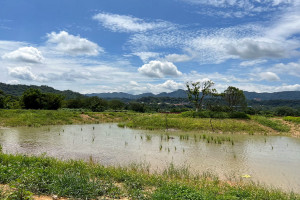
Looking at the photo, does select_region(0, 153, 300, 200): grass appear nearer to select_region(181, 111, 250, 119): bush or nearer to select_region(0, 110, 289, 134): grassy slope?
select_region(0, 110, 289, 134): grassy slope

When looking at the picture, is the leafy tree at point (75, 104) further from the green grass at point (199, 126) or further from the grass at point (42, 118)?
the green grass at point (199, 126)

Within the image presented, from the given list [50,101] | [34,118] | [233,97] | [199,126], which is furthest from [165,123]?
[50,101]

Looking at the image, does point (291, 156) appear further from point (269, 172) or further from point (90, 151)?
point (90, 151)

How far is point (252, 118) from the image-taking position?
125 feet

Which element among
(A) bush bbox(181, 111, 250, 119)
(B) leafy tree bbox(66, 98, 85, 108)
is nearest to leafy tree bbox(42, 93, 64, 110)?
(A) bush bbox(181, 111, 250, 119)

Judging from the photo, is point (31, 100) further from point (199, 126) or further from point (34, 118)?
point (199, 126)

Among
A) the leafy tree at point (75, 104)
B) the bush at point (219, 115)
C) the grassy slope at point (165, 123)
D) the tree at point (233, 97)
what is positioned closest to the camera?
the grassy slope at point (165, 123)

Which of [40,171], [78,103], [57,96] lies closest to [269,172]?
[40,171]

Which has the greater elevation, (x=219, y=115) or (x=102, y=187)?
(x=219, y=115)

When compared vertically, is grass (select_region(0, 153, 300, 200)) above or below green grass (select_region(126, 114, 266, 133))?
above

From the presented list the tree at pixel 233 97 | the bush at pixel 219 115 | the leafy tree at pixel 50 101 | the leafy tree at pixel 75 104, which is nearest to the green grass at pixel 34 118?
the leafy tree at pixel 50 101

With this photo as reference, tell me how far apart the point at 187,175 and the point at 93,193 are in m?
5.04

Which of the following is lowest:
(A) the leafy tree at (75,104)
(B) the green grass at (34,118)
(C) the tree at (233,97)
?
(B) the green grass at (34,118)

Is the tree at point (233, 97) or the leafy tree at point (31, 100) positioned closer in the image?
the tree at point (233, 97)
